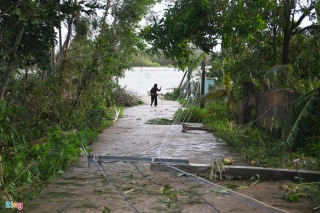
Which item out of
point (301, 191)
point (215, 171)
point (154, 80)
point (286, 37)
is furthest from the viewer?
point (154, 80)

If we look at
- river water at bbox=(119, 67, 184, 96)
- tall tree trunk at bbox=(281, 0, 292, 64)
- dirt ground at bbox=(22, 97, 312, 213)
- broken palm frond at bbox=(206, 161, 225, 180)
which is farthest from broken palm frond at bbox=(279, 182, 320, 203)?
river water at bbox=(119, 67, 184, 96)

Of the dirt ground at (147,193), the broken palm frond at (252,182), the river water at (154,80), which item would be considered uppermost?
the river water at (154,80)


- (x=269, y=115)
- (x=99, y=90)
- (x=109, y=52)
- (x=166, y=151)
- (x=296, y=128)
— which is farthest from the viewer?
(x=99, y=90)

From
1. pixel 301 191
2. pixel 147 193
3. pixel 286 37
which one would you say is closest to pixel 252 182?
pixel 301 191

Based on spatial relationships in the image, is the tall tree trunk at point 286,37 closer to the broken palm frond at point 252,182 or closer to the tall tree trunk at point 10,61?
the broken palm frond at point 252,182

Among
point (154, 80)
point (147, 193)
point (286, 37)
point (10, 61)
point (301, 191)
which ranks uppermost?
point (286, 37)

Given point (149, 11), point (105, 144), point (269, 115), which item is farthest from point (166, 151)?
point (149, 11)

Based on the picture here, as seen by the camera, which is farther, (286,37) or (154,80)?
(154,80)

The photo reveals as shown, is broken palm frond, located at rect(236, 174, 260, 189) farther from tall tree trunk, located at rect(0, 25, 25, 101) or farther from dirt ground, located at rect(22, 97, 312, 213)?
tall tree trunk, located at rect(0, 25, 25, 101)

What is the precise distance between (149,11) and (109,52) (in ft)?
17.6

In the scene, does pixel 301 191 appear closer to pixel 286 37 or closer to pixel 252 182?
pixel 252 182

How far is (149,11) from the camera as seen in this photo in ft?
70.4

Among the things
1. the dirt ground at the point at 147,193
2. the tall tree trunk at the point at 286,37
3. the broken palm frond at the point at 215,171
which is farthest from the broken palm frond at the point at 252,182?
the tall tree trunk at the point at 286,37

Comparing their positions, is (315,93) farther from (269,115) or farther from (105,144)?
(105,144)
